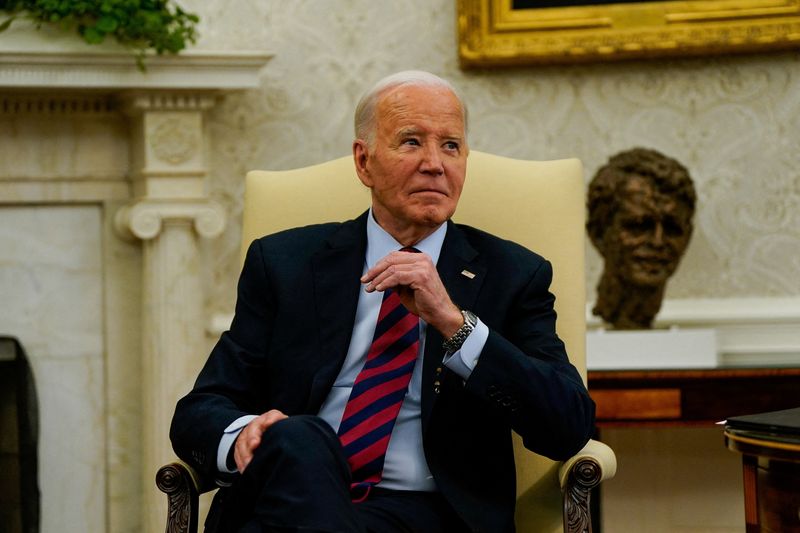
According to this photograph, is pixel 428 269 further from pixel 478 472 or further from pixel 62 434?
pixel 62 434

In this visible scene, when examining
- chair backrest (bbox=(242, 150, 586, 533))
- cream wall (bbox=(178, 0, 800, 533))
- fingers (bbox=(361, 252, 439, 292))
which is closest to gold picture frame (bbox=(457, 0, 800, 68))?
cream wall (bbox=(178, 0, 800, 533))

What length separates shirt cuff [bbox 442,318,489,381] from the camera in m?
2.19

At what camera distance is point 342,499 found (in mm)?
1945

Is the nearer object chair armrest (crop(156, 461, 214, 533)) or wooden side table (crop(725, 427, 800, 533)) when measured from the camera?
wooden side table (crop(725, 427, 800, 533))

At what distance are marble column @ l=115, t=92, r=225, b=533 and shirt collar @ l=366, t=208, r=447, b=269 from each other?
4.80 ft

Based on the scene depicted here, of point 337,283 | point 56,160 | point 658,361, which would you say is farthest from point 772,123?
point 56,160

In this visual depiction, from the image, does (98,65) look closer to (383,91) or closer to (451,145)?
(383,91)

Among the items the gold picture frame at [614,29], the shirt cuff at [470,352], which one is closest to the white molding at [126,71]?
the gold picture frame at [614,29]

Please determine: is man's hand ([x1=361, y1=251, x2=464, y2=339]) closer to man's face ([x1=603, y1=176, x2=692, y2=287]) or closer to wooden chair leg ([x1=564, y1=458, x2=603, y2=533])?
wooden chair leg ([x1=564, y1=458, x2=603, y2=533])

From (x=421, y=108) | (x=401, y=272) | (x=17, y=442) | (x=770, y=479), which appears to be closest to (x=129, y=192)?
(x=17, y=442)

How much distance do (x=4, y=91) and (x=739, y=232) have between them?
8.19 feet

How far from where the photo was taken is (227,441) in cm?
220

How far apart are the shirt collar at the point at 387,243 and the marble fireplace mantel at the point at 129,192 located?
1.45m

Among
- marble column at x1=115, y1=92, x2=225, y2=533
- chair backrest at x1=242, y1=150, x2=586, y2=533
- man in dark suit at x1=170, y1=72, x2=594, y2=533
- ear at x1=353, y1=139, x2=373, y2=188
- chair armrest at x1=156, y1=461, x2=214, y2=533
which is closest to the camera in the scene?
man in dark suit at x1=170, y1=72, x2=594, y2=533
